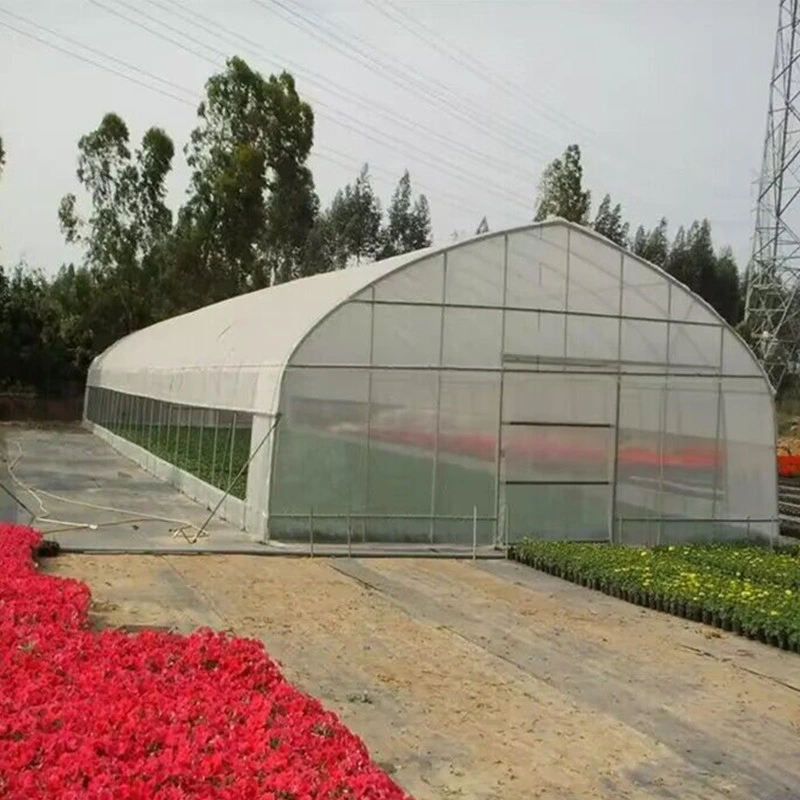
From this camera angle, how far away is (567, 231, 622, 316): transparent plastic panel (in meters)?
18.2

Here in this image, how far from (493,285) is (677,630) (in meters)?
7.42

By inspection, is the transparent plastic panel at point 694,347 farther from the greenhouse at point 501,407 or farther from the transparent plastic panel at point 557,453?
the transparent plastic panel at point 557,453

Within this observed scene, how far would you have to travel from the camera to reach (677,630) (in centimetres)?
1195

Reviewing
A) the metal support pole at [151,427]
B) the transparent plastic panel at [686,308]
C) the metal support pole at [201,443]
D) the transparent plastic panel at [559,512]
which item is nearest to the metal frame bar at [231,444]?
the metal support pole at [201,443]

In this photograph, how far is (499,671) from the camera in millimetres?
9680

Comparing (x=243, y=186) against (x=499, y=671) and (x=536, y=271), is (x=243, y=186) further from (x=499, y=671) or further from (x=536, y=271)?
(x=499, y=671)

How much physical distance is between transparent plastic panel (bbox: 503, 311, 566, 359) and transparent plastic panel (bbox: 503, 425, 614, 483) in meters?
1.22

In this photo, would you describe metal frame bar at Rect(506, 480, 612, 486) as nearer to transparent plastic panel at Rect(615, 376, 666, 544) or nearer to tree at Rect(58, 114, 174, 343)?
transparent plastic panel at Rect(615, 376, 666, 544)

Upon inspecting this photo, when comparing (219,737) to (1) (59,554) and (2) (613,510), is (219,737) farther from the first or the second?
(2) (613,510)

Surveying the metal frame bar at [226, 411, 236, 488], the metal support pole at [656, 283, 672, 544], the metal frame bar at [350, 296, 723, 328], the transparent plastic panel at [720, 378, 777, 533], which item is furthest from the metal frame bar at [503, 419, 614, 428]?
the metal frame bar at [226, 411, 236, 488]

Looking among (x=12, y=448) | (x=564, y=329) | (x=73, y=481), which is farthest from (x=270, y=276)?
(x=564, y=329)

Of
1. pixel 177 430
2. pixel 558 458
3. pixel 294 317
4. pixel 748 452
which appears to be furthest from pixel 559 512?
pixel 177 430

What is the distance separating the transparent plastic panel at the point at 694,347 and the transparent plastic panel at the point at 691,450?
260 millimetres

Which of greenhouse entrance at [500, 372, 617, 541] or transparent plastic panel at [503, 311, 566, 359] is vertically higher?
transparent plastic panel at [503, 311, 566, 359]
